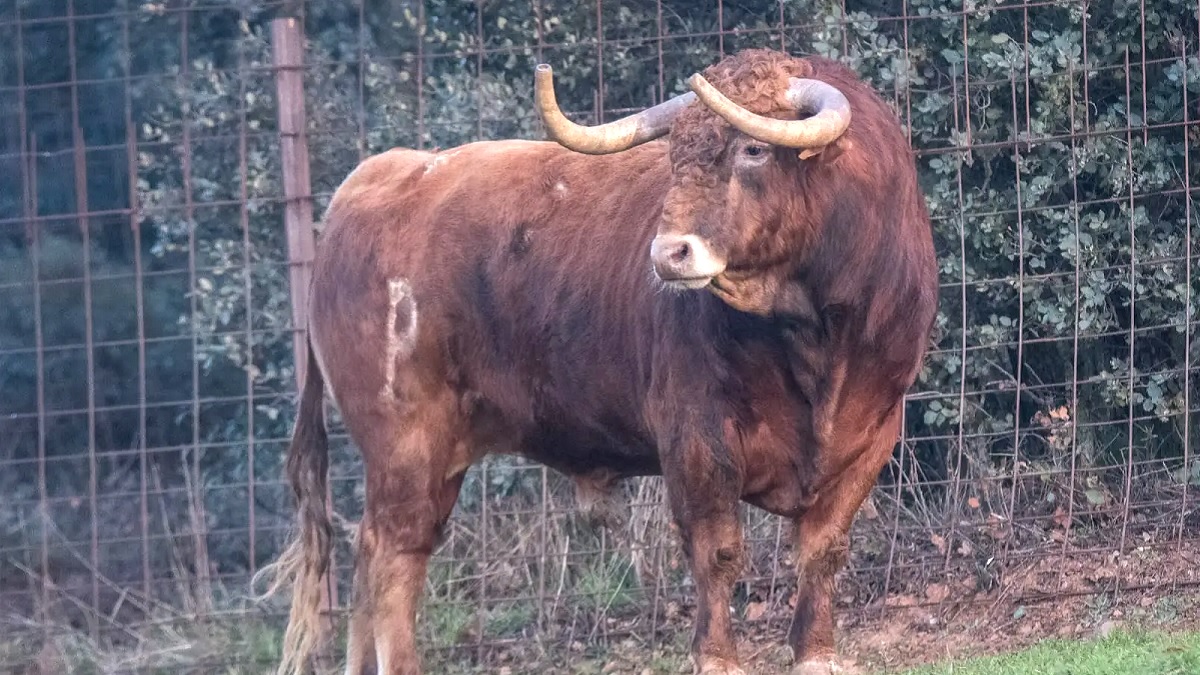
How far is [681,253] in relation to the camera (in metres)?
4.44

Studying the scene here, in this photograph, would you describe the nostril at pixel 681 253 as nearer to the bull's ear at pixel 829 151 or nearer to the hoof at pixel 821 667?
the bull's ear at pixel 829 151

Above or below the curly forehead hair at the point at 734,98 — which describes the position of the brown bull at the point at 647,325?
below

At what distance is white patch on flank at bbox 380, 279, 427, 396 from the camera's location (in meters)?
5.98

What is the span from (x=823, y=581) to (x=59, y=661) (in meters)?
4.18

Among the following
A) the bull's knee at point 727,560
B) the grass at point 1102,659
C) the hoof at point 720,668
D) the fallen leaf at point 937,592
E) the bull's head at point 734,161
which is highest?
the bull's head at point 734,161

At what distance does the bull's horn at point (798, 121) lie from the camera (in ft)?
14.2

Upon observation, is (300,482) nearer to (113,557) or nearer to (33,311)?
(113,557)

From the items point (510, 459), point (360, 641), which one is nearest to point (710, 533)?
point (360, 641)

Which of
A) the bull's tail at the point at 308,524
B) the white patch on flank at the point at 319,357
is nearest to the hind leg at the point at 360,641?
the bull's tail at the point at 308,524

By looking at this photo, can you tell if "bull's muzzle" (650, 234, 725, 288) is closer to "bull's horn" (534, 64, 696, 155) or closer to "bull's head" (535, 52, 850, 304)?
"bull's head" (535, 52, 850, 304)

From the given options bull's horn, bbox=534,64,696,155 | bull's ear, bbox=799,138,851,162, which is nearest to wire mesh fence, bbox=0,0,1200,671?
bull's horn, bbox=534,64,696,155

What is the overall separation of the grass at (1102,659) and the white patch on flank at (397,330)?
7.68ft

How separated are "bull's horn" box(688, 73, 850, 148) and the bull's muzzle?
0.38 m

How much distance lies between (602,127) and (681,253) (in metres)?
0.71
